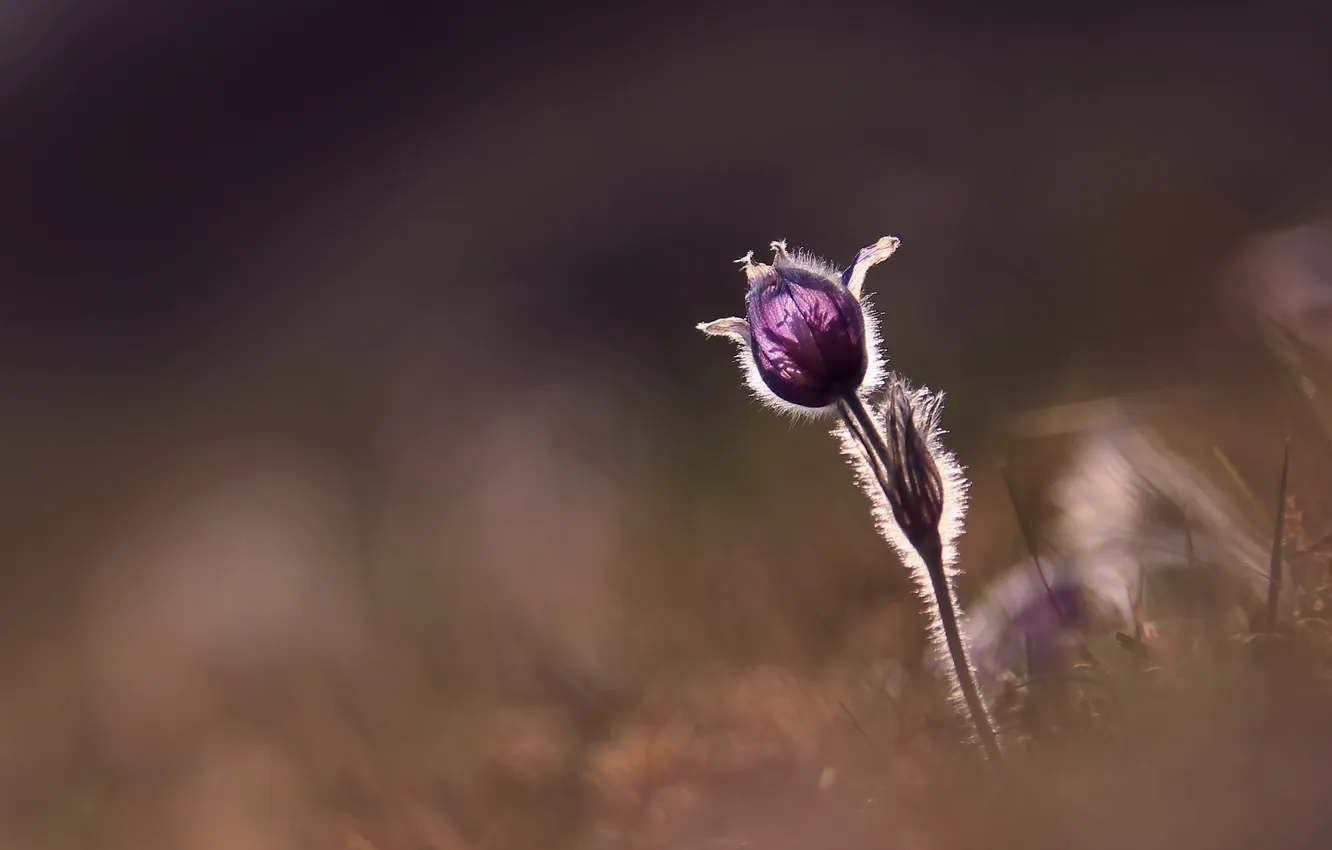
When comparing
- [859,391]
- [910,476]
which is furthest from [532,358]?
[910,476]

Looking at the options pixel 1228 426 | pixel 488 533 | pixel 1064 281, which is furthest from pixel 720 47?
pixel 1228 426

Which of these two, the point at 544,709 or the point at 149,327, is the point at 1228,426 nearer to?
the point at 544,709

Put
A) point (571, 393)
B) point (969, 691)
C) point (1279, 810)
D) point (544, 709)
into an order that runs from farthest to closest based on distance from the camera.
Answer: point (571, 393) → point (544, 709) → point (969, 691) → point (1279, 810)

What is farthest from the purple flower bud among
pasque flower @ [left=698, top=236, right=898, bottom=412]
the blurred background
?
the blurred background

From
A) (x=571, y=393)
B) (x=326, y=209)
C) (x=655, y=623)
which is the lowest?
(x=655, y=623)

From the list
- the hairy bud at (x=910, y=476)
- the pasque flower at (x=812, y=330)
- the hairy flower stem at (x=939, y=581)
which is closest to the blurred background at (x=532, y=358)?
the hairy flower stem at (x=939, y=581)

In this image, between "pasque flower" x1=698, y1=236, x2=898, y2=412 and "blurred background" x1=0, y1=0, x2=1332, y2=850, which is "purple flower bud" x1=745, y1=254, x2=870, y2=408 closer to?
"pasque flower" x1=698, y1=236, x2=898, y2=412
